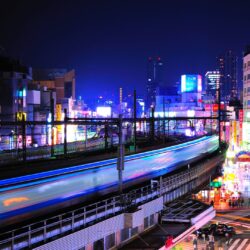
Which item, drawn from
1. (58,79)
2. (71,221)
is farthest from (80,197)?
(58,79)

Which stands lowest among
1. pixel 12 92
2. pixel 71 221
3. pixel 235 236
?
pixel 235 236

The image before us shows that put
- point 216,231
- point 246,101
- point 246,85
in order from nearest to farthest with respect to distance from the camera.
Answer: point 216,231
point 246,85
point 246,101

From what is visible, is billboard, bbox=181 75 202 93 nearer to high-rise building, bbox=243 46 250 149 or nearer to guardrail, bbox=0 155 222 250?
high-rise building, bbox=243 46 250 149

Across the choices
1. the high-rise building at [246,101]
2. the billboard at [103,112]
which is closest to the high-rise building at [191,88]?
the billboard at [103,112]

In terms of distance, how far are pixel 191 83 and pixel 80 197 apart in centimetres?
8900

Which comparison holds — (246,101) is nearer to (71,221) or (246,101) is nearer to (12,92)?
(12,92)

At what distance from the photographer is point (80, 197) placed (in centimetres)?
1292

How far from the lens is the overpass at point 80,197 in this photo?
9773 mm

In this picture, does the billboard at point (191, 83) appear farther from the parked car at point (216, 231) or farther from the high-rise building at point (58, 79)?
the parked car at point (216, 231)

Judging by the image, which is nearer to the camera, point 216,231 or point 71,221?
point 71,221

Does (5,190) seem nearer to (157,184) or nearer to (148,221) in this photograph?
(148,221)

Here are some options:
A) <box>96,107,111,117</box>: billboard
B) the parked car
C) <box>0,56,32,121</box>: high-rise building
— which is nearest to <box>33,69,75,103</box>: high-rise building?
<box>96,107,111,117</box>: billboard

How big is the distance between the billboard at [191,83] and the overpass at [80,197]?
81648 millimetres

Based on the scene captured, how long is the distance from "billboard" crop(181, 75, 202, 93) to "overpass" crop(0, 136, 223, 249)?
268 ft
